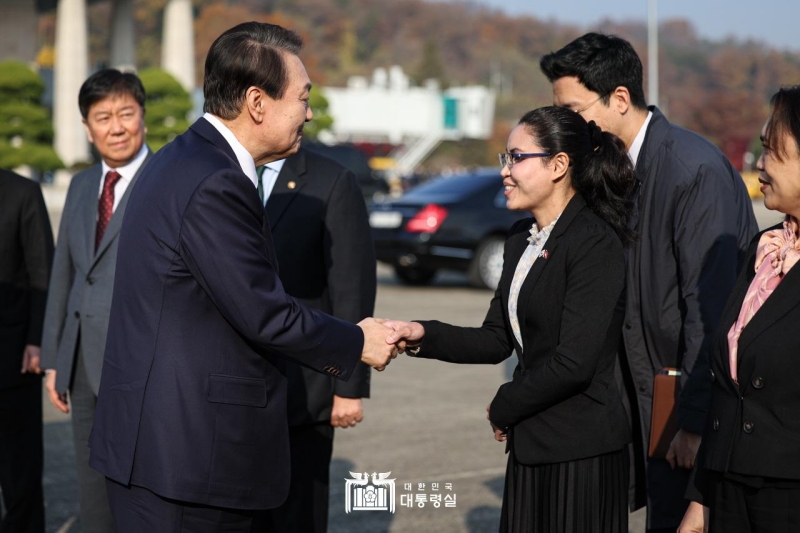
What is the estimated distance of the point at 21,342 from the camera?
16.3ft

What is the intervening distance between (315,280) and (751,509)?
201 cm

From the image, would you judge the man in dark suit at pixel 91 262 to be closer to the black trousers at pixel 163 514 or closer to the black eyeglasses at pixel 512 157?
the black trousers at pixel 163 514

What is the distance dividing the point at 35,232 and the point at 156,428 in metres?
2.45

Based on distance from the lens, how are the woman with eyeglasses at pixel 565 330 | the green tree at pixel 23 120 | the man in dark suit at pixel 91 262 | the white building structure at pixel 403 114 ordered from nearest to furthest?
the woman with eyeglasses at pixel 565 330, the man in dark suit at pixel 91 262, the green tree at pixel 23 120, the white building structure at pixel 403 114

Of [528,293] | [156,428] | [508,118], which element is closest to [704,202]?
[528,293]

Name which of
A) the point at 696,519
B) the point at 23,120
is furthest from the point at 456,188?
the point at 23,120

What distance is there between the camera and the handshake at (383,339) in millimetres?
3311

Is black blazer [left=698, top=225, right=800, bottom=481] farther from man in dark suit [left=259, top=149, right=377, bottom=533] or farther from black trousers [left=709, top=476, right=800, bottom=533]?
man in dark suit [left=259, top=149, right=377, bottom=533]

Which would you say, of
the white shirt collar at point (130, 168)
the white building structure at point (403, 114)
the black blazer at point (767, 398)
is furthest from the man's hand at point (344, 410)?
the white building structure at point (403, 114)

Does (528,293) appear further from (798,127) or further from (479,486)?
(479,486)

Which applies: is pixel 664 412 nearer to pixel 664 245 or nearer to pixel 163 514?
pixel 664 245

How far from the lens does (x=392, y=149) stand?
92.6 meters

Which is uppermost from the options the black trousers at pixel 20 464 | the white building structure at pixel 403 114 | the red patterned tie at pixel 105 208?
the white building structure at pixel 403 114

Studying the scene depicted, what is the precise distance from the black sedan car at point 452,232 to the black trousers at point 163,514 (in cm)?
1179
